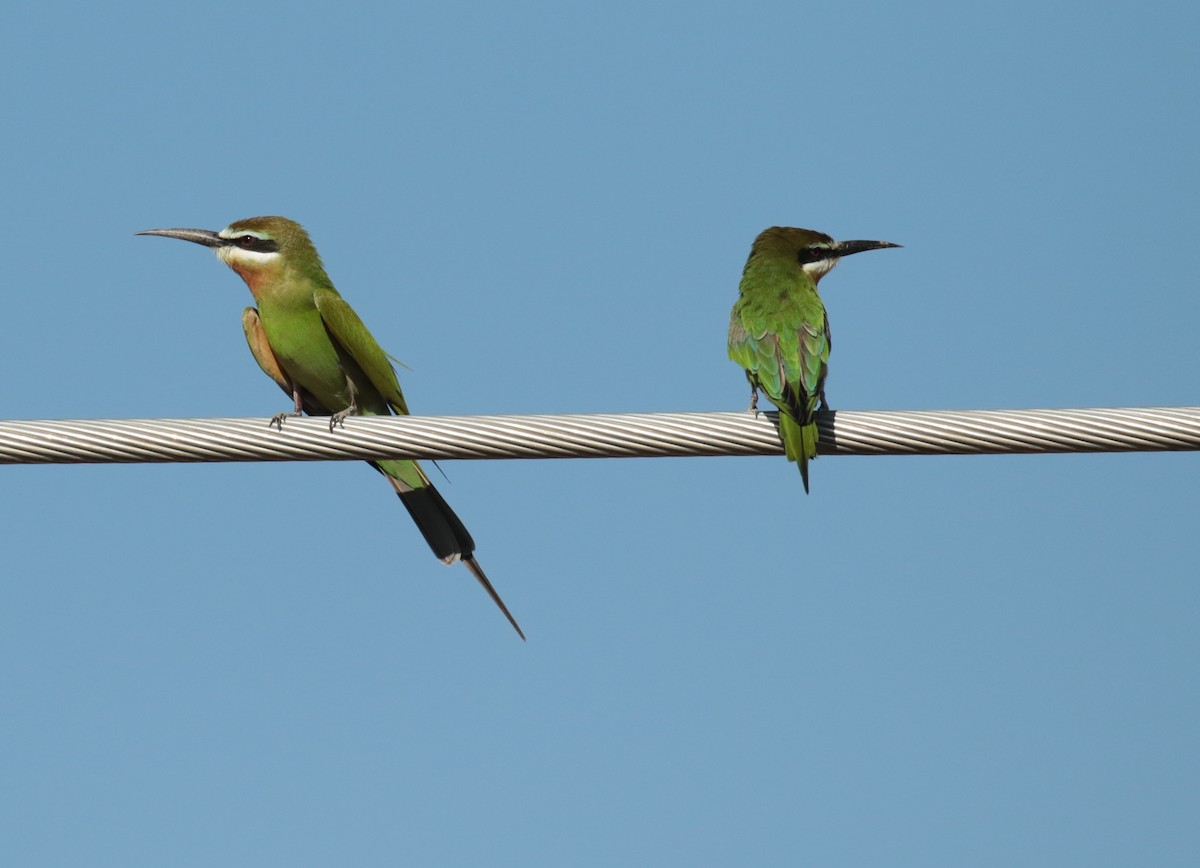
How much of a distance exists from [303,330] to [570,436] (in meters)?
2.27

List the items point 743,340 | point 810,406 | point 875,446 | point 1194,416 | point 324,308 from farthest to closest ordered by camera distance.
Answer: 1. point 324,308
2. point 743,340
3. point 810,406
4. point 875,446
5. point 1194,416

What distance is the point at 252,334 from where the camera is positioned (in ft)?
17.6

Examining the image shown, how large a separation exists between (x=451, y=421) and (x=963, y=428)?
3.93 ft

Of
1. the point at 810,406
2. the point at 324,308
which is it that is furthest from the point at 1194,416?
the point at 324,308

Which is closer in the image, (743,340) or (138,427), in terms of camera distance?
(138,427)

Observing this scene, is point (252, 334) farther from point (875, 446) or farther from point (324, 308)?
point (875, 446)

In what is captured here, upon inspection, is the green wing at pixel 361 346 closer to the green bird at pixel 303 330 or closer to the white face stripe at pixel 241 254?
the green bird at pixel 303 330

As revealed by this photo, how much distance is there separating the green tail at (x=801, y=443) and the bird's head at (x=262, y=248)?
2303 millimetres

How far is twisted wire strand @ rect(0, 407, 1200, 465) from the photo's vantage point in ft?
10.6

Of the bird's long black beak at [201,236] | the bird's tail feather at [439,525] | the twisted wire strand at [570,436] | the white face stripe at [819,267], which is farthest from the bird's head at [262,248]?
the twisted wire strand at [570,436]

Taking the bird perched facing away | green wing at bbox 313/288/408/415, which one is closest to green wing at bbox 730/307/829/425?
the bird perched facing away

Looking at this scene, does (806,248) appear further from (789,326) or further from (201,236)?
(201,236)

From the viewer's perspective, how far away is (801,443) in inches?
149

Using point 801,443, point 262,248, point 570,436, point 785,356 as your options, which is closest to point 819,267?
point 785,356
